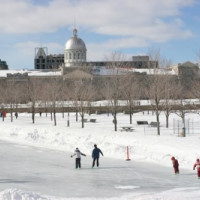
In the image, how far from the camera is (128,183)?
1416 centimetres

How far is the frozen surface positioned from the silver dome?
3721 inches

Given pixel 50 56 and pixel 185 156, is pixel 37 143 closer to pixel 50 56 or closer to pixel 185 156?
pixel 185 156

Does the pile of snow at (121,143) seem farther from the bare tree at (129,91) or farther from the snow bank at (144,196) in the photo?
the bare tree at (129,91)

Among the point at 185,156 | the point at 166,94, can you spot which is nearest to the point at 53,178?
the point at 185,156

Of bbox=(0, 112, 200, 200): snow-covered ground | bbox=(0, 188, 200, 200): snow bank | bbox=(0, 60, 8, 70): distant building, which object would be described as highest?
bbox=(0, 60, 8, 70): distant building

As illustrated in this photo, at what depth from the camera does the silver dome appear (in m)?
113

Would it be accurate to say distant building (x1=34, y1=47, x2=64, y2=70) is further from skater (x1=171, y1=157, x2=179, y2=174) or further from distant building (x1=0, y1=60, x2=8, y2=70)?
skater (x1=171, y1=157, x2=179, y2=174)

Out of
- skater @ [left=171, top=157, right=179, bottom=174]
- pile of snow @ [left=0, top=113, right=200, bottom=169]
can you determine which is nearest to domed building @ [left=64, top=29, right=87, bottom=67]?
pile of snow @ [left=0, top=113, right=200, bottom=169]

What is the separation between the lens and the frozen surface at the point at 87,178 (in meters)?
12.9

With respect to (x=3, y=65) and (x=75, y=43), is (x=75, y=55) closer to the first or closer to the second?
(x=75, y=43)

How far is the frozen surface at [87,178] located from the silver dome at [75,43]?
310 feet

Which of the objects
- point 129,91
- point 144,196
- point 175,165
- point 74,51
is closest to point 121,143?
point 175,165

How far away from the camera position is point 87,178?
49.8 feet

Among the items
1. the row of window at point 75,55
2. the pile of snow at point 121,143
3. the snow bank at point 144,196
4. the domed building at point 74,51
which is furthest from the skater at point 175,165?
the row of window at point 75,55
